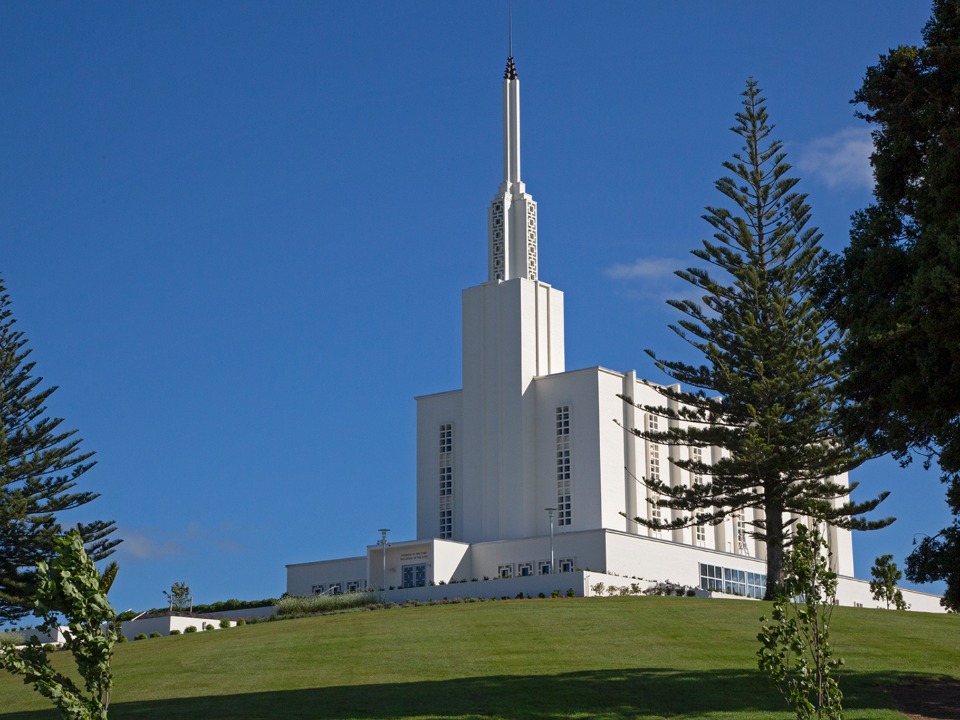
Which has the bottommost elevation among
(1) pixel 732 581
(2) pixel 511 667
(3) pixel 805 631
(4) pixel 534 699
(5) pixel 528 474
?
(4) pixel 534 699

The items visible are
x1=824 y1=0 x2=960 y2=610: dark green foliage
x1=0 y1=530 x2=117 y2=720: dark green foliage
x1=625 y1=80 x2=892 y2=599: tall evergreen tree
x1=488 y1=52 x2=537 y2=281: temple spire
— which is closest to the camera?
x1=0 y1=530 x2=117 y2=720: dark green foliage

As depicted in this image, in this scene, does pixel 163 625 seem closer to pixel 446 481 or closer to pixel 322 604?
pixel 322 604

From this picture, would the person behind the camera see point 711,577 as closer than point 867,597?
Yes

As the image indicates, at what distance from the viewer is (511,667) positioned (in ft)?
58.0

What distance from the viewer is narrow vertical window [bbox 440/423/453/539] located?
44.0m

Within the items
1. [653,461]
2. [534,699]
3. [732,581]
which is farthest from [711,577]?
[534,699]

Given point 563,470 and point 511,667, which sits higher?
point 563,470

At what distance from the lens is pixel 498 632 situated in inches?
862

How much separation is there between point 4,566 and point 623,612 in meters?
19.8

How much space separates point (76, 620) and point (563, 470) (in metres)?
33.4

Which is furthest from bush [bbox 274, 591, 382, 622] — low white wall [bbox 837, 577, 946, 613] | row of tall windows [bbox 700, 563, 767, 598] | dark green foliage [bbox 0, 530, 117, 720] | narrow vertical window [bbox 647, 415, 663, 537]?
dark green foliage [bbox 0, 530, 117, 720]

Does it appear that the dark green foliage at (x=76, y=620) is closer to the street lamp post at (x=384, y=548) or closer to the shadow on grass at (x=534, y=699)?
the shadow on grass at (x=534, y=699)

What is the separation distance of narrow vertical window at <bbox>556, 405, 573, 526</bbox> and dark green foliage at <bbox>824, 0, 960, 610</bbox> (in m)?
25.8

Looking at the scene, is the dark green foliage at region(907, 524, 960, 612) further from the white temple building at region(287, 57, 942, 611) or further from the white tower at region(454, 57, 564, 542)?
the white tower at region(454, 57, 564, 542)
